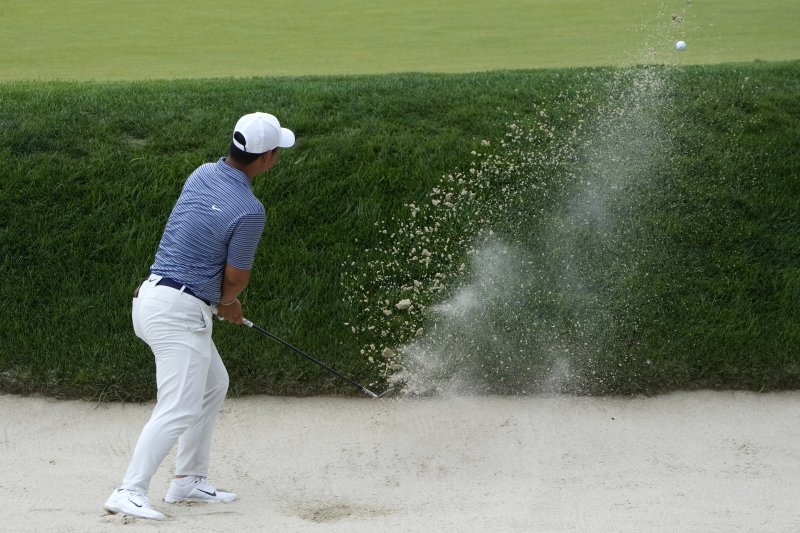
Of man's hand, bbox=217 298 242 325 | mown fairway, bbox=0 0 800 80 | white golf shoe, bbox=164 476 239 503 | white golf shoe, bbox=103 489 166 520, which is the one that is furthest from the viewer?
mown fairway, bbox=0 0 800 80

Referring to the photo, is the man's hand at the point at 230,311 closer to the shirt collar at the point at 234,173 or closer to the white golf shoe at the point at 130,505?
the shirt collar at the point at 234,173

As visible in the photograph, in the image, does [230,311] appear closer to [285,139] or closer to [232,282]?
[232,282]

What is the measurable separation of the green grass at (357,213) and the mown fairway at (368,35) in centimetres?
172

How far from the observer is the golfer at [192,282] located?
4191mm

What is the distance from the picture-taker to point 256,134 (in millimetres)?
4188

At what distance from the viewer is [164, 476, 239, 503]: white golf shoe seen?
460 cm

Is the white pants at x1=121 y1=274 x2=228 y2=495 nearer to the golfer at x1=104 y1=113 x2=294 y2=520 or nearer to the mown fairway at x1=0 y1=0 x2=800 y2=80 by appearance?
the golfer at x1=104 y1=113 x2=294 y2=520

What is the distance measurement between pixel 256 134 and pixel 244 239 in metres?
0.41

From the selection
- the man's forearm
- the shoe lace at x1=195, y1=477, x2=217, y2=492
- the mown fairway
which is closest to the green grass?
the shoe lace at x1=195, y1=477, x2=217, y2=492

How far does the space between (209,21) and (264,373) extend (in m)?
7.13

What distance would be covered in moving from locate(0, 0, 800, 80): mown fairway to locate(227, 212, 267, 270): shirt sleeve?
5.60 metres

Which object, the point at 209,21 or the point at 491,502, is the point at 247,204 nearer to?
the point at 491,502

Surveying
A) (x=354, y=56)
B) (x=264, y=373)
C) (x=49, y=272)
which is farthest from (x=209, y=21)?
(x=264, y=373)

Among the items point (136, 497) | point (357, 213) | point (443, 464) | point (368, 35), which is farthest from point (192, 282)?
point (368, 35)
